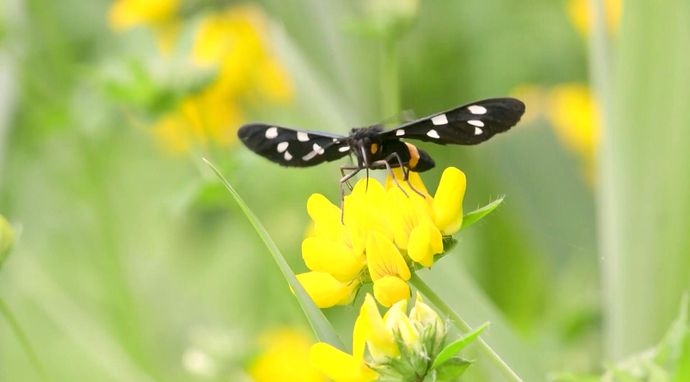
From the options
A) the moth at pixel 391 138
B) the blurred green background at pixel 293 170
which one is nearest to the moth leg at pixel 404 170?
the moth at pixel 391 138

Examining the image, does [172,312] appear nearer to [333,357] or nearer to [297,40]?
[297,40]

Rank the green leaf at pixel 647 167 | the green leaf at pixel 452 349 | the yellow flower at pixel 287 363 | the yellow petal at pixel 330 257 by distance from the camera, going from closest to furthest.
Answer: the green leaf at pixel 452 349 < the yellow petal at pixel 330 257 < the green leaf at pixel 647 167 < the yellow flower at pixel 287 363

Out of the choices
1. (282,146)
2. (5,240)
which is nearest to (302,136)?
(282,146)

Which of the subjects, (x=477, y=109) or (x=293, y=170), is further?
(x=293, y=170)

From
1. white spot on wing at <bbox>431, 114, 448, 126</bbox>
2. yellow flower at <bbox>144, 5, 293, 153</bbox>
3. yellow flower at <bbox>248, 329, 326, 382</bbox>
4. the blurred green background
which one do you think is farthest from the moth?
yellow flower at <bbox>144, 5, 293, 153</bbox>

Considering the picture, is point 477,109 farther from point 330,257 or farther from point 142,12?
point 142,12

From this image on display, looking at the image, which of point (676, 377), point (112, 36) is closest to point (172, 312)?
point (112, 36)

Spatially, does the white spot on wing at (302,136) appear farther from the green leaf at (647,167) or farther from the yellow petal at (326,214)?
the green leaf at (647,167)
